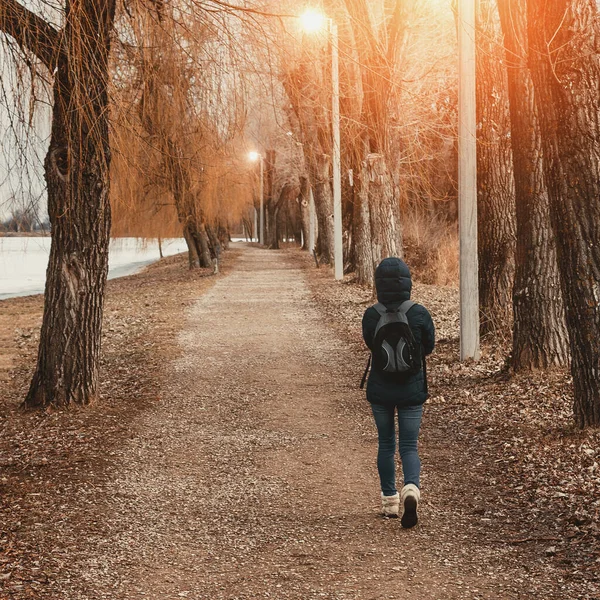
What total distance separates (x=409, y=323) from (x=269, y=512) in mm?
1564

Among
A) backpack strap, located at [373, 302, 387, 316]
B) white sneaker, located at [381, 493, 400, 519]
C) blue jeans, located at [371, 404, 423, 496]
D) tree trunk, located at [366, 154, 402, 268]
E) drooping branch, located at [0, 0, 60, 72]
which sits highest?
drooping branch, located at [0, 0, 60, 72]

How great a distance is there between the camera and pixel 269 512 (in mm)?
5684

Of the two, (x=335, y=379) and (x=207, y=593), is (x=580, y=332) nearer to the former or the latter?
(x=207, y=593)

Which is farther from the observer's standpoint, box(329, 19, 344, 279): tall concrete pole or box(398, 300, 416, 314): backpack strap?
box(329, 19, 344, 279): tall concrete pole

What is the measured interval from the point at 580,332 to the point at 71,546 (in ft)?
13.2

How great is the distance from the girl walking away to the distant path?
247 millimetres

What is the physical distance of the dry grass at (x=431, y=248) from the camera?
26.0 meters

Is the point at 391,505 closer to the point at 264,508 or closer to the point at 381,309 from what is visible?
the point at 264,508

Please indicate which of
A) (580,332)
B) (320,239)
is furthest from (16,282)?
(580,332)

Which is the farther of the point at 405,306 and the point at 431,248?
the point at 431,248

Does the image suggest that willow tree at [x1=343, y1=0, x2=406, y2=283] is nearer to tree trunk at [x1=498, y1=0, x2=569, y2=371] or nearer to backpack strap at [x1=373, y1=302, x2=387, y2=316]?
tree trunk at [x1=498, y1=0, x2=569, y2=371]

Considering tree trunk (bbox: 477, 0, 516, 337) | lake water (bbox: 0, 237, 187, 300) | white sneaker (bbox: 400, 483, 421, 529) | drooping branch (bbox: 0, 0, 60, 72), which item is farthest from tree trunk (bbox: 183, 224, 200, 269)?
white sneaker (bbox: 400, 483, 421, 529)

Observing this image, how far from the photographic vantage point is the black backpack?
5.23 metres

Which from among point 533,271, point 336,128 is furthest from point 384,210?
point 533,271
